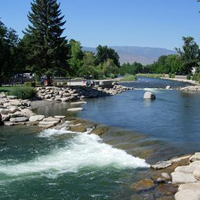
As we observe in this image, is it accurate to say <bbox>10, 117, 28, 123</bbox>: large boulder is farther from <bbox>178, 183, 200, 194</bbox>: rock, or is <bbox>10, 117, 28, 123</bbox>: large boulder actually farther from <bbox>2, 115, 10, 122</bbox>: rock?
<bbox>178, 183, 200, 194</bbox>: rock

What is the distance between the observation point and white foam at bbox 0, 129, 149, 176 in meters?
15.5

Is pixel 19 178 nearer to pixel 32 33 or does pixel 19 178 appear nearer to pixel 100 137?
pixel 100 137

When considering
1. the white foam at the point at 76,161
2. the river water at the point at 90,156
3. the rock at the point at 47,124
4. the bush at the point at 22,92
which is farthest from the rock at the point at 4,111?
the white foam at the point at 76,161

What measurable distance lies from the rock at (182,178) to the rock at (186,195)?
1.46 meters

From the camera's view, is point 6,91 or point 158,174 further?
point 6,91

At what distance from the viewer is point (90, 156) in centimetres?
1736

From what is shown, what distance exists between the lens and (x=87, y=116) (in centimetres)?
2934

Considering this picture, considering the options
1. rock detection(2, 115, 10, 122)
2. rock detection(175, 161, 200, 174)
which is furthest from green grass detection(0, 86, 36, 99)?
rock detection(175, 161, 200, 174)

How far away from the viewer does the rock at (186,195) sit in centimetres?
1095

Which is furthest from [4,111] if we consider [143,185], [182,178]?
[182,178]

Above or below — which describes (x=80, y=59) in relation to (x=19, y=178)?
above

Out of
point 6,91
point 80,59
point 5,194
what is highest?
point 80,59

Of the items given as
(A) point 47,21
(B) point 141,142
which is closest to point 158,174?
(B) point 141,142

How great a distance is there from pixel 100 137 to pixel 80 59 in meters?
66.4
